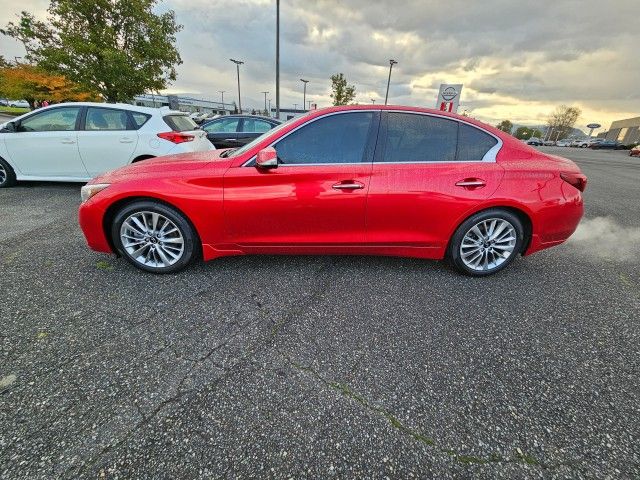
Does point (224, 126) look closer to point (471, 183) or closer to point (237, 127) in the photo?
point (237, 127)

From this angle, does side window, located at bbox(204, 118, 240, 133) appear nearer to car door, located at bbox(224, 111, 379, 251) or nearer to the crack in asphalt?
car door, located at bbox(224, 111, 379, 251)

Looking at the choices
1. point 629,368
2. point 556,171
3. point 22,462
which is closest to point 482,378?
point 629,368

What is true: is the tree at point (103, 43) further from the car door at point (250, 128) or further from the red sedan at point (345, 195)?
the red sedan at point (345, 195)

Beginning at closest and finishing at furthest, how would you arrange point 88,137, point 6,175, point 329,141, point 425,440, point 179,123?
point 425,440, point 329,141, point 88,137, point 6,175, point 179,123

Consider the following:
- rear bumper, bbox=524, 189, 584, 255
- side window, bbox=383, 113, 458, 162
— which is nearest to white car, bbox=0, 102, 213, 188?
side window, bbox=383, 113, 458, 162

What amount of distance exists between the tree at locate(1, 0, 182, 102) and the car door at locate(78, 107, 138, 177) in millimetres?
11262

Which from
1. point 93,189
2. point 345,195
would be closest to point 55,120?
point 93,189

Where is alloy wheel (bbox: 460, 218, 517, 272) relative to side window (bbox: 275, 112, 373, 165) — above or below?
below

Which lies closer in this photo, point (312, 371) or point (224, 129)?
point (312, 371)

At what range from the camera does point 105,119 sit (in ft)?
17.2

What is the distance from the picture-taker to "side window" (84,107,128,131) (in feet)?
17.1

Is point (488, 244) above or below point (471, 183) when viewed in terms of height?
below

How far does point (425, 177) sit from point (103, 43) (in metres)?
17.6

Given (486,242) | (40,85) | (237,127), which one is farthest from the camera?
(40,85)
